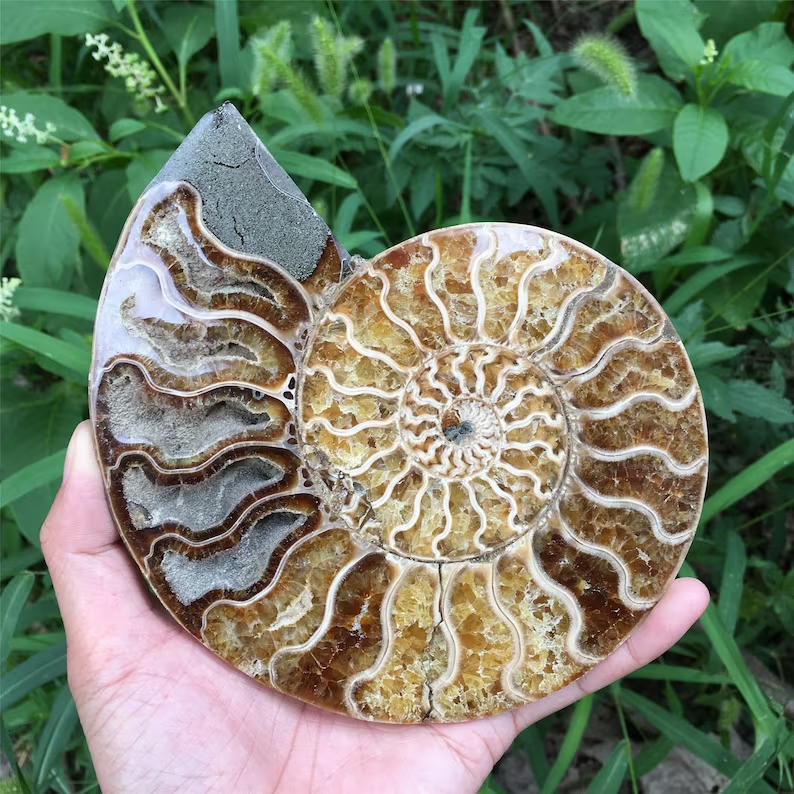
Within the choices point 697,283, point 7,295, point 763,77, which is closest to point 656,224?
point 697,283

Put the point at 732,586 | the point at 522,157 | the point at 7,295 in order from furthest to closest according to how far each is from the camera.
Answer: the point at 522,157 < the point at 732,586 < the point at 7,295

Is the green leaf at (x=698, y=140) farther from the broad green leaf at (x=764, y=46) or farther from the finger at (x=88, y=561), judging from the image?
the finger at (x=88, y=561)

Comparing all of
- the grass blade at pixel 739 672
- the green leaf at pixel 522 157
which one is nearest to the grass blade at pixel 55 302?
the green leaf at pixel 522 157

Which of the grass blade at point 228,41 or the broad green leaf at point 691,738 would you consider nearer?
the broad green leaf at point 691,738

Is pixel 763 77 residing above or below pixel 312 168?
above

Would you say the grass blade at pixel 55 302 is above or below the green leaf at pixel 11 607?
above

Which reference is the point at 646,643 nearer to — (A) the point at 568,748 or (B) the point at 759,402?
(A) the point at 568,748

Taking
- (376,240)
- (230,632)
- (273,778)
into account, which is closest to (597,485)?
(230,632)

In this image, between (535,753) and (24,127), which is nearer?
(24,127)

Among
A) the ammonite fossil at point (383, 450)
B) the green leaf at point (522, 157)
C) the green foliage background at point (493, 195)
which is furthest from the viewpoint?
the green leaf at point (522, 157)
